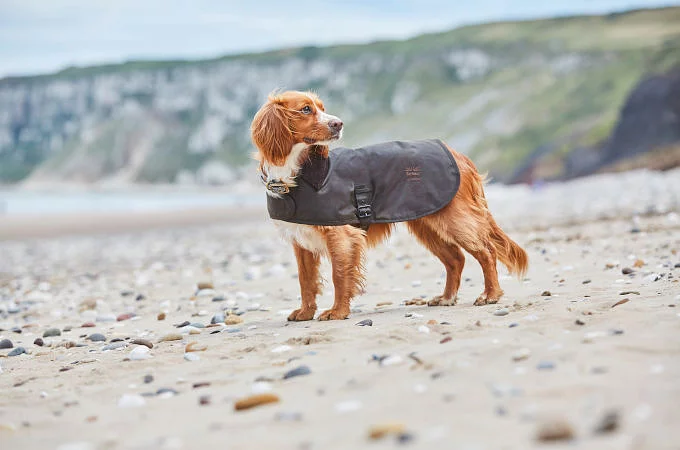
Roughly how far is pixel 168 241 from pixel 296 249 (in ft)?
41.5

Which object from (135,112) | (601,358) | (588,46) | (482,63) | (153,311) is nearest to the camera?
(601,358)

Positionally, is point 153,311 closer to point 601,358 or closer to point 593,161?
point 601,358

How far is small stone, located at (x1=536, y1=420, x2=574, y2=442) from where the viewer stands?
8.87ft

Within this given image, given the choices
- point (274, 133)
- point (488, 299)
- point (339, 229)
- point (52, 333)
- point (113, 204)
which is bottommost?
point (113, 204)

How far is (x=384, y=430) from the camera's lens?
296cm

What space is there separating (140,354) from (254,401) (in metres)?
1.81

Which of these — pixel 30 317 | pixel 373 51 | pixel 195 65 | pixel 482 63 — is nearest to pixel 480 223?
pixel 30 317

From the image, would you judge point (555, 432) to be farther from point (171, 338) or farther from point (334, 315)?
point (171, 338)

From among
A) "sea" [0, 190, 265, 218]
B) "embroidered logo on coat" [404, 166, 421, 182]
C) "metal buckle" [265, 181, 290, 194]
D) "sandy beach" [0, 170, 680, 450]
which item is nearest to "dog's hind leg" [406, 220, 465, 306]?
"sandy beach" [0, 170, 680, 450]

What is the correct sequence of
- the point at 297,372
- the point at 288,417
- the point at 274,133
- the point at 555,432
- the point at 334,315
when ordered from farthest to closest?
the point at 334,315 < the point at 274,133 < the point at 297,372 < the point at 288,417 < the point at 555,432

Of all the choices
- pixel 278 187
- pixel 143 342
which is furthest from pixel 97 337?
pixel 278 187

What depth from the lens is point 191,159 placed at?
13900 cm

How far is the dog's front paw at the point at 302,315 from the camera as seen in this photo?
6.32 metres

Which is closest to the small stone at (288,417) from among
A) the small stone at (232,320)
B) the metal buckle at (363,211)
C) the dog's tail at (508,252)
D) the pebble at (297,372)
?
the pebble at (297,372)
